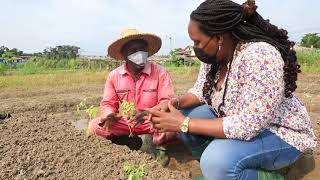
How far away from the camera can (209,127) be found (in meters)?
2.15

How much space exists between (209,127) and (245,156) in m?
0.24

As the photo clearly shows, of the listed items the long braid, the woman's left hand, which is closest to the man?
the long braid

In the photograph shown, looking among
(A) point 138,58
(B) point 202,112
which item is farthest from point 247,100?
(A) point 138,58

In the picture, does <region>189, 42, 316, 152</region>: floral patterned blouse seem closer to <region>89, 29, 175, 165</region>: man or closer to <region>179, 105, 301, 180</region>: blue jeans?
<region>179, 105, 301, 180</region>: blue jeans

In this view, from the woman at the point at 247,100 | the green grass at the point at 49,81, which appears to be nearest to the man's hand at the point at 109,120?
the woman at the point at 247,100

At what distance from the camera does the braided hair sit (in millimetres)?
2121

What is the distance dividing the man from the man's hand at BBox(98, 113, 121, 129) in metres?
0.02

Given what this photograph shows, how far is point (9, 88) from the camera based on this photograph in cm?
1183

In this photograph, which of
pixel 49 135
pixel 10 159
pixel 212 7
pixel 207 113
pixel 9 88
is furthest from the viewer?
pixel 9 88

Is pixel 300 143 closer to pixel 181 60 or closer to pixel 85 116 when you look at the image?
pixel 85 116

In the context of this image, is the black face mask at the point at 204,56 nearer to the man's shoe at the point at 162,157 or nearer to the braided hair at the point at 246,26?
the braided hair at the point at 246,26

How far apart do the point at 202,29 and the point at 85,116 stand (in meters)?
4.51

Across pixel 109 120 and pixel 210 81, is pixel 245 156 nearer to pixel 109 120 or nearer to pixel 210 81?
pixel 210 81

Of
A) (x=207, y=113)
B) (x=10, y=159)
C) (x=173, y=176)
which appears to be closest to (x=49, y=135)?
(x=10, y=159)
